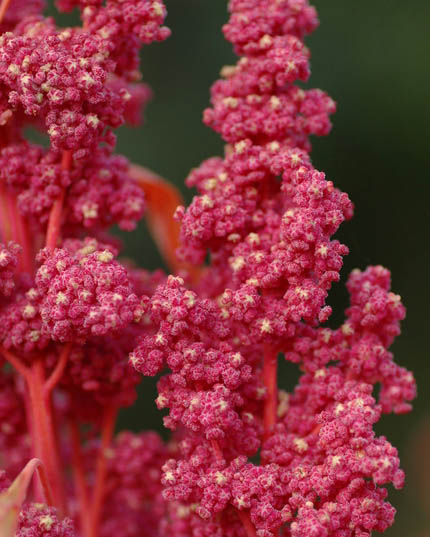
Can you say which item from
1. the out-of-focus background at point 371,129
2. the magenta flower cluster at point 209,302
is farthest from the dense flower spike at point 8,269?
the out-of-focus background at point 371,129

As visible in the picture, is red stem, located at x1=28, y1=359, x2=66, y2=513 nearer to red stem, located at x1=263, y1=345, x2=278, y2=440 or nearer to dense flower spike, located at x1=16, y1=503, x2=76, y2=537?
dense flower spike, located at x1=16, y1=503, x2=76, y2=537

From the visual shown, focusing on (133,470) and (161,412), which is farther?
(161,412)

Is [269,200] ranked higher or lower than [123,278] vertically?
higher

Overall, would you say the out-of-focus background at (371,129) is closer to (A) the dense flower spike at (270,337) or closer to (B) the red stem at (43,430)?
(A) the dense flower spike at (270,337)

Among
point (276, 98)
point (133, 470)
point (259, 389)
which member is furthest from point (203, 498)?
point (276, 98)

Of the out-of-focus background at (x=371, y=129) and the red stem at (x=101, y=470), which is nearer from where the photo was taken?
the red stem at (x=101, y=470)

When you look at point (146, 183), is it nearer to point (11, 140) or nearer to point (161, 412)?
point (11, 140)

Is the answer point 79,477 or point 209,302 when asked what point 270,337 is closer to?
point 209,302
